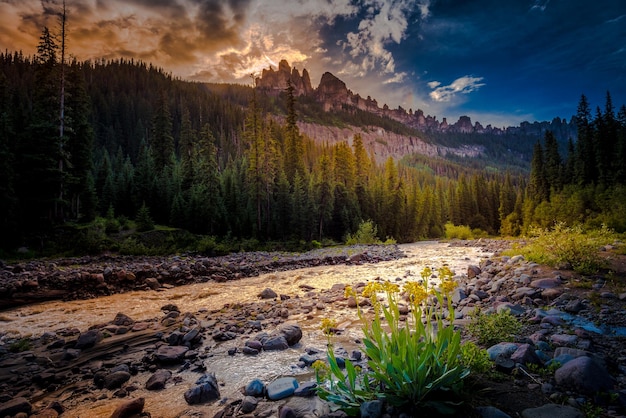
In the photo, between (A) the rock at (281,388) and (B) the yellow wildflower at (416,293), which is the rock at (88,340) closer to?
(A) the rock at (281,388)

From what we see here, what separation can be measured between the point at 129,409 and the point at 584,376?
5.98m

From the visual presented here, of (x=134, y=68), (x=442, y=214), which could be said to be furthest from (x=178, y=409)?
(x=134, y=68)

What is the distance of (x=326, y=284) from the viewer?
46.6 feet

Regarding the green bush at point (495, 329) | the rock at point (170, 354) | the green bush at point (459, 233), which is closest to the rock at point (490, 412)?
the green bush at point (495, 329)

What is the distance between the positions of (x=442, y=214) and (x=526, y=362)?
103m

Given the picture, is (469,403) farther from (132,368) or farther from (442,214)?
(442,214)

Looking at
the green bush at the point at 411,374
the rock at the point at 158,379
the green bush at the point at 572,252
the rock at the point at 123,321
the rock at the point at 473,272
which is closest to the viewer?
the green bush at the point at 411,374

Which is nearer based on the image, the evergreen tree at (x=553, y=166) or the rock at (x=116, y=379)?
the rock at (x=116, y=379)

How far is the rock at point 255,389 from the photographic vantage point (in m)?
4.52

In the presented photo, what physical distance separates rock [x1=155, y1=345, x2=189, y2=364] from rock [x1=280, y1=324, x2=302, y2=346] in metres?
2.16

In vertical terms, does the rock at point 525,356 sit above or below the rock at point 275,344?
above

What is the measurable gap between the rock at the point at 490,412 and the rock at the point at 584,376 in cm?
120

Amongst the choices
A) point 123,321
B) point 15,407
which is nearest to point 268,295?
point 123,321

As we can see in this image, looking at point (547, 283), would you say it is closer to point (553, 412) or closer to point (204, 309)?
point (553, 412)
